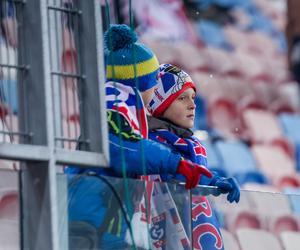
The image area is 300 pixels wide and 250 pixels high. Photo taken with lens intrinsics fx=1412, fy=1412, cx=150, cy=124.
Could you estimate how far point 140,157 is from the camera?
16.3 ft

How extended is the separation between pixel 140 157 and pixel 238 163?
7.63 metres

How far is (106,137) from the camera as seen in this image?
182 inches

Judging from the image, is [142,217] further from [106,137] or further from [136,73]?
[136,73]

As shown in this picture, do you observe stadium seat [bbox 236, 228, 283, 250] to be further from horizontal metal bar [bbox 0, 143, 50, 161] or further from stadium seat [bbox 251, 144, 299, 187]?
stadium seat [bbox 251, 144, 299, 187]

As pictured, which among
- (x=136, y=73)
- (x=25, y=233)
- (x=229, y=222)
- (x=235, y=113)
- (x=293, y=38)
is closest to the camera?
(x=25, y=233)

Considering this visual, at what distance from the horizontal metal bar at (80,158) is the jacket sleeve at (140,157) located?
299mm

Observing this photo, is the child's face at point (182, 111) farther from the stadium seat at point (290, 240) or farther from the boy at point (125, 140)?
the stadium seat at point (290, 240)

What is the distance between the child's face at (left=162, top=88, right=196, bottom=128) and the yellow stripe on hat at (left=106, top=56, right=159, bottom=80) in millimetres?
292

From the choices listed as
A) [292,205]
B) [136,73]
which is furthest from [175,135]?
[292,205]

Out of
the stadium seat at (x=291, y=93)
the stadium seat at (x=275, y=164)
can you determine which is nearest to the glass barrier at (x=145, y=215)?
the stadium seat at (x=275, y=164)

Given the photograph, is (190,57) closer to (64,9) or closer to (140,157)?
(140,157)

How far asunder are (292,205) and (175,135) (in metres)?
0.78

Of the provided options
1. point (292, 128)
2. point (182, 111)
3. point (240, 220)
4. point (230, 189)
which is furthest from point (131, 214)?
point (292, 128)

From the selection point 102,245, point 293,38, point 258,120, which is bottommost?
point 102,245
